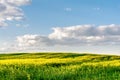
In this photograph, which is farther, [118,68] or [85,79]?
[118,68]

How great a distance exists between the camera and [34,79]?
53.1 ft

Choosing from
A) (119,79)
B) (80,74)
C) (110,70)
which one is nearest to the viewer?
(119,79)

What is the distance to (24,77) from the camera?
16.5 m

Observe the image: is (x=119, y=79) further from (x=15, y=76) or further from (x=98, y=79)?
(x=15, y=76)

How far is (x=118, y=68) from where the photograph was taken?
22891 mm

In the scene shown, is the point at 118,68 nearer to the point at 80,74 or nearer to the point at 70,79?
the point at 80,74

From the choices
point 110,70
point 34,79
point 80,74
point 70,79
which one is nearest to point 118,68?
point 110,70

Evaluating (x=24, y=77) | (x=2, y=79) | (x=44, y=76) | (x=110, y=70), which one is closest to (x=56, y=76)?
(x=44, y=76)

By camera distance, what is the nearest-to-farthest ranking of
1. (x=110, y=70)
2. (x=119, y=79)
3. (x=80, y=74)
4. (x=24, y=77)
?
(x=119, y=79), (x=24, y=77), (x=80, y=74), (x=110, y=70)

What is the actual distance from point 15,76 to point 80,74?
378cm

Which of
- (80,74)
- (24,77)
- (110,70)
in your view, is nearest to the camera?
(24,77)

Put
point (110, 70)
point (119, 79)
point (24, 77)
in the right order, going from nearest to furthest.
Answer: point (119, 79) → point (24, 77) → point (110, 70)

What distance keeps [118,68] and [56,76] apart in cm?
694

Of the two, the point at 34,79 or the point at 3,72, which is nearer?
the point at 34,79
